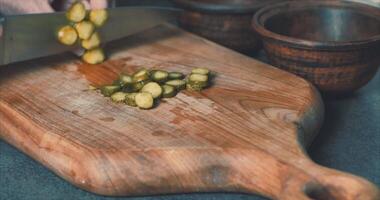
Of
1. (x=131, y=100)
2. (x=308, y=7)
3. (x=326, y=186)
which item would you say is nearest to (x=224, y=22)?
(x=308, y=7)

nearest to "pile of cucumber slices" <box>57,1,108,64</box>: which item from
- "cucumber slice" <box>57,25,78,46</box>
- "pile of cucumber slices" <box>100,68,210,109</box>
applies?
"cucumber slice" <box>57,25,78,46</box>

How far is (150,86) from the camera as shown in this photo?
3.94 feet

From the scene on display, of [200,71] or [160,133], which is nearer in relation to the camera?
[160,133]

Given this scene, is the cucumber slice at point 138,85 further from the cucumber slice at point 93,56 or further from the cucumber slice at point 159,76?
the cucumber slice at point 93,56

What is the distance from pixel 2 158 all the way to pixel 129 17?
0.47m

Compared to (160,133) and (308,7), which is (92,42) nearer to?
(160,133)

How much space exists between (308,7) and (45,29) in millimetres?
644

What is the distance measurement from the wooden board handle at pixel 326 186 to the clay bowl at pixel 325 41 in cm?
36

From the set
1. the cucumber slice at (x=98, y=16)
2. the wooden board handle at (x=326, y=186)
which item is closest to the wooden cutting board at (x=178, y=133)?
the wooden board handle at (x=326, y=186)

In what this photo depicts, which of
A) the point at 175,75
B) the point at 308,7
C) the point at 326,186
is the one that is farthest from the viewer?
the point at 308,7

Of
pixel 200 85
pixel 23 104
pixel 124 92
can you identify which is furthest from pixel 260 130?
pixel 23 104

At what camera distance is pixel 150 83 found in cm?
121

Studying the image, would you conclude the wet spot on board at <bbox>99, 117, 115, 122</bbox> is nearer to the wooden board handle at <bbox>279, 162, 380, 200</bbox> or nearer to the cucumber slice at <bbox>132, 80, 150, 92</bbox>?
the cucumber slice at <bbox>132, 80, 150, 92</bbox>

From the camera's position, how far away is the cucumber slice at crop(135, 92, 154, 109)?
3.79 ft
